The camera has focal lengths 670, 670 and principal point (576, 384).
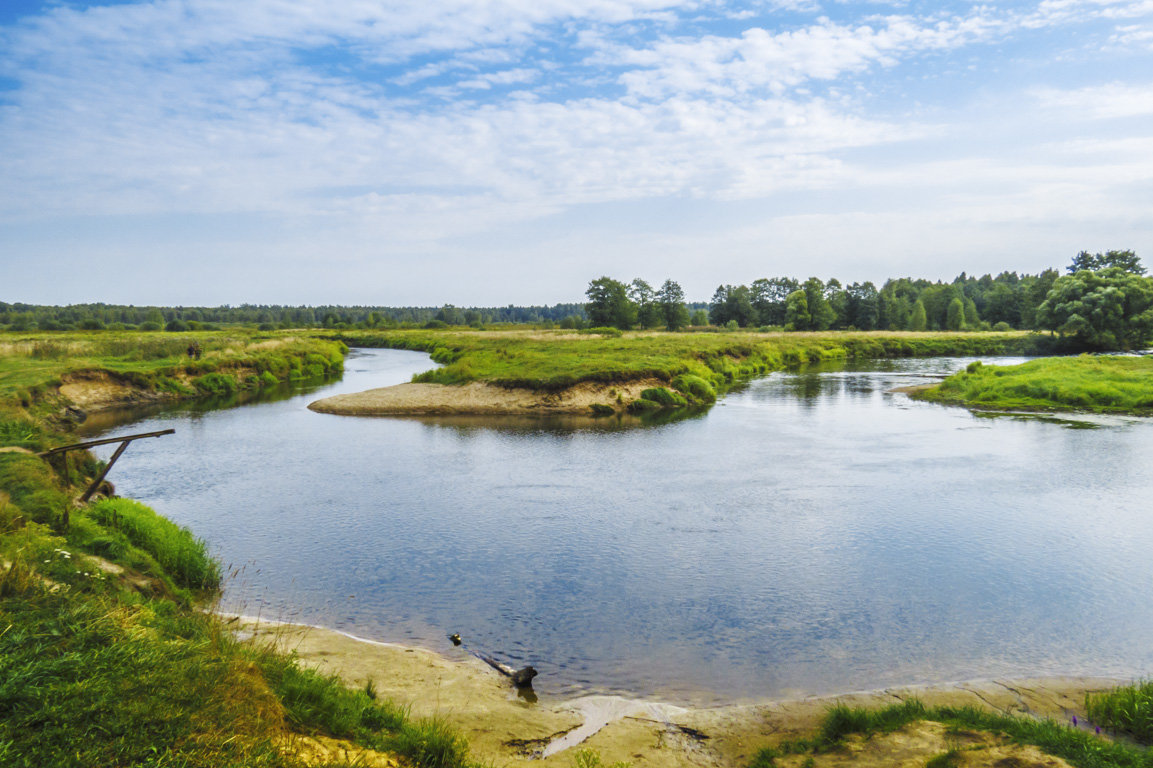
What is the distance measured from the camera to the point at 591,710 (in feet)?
31.3

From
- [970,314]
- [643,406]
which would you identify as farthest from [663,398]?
[970,314]

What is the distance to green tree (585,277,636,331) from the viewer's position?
365ft

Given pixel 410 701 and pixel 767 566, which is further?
pixel 767 566

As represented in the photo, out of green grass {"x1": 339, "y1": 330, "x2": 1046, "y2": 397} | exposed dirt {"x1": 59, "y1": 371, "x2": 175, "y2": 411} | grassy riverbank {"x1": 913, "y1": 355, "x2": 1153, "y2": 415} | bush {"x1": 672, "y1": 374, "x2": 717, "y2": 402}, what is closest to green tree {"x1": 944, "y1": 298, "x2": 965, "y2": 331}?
green grass {"x1": 339, "y1": 330, "x2": 1046, "y2": 397}

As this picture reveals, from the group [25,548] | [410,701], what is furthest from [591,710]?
[25,548]

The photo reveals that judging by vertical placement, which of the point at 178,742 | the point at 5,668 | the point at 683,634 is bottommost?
the point at 683,634

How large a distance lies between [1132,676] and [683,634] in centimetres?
684

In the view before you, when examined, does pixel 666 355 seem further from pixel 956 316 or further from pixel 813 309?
pixel 956 316

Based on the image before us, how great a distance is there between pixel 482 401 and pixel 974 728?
33733 mm

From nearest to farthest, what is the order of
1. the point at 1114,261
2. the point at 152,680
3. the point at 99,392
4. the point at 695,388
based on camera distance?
1. the point at 152,680
2. the point at 99,392
3. the point at 695,388
4. the point at 1114,261

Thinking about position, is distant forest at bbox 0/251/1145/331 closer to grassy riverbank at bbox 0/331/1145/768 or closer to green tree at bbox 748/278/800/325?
green tree at bbox 748/278/800/325

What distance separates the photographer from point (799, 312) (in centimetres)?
11294

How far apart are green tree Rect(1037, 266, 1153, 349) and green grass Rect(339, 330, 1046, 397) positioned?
592 cm

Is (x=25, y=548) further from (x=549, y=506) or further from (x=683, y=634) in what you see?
(x=549, y=506)
